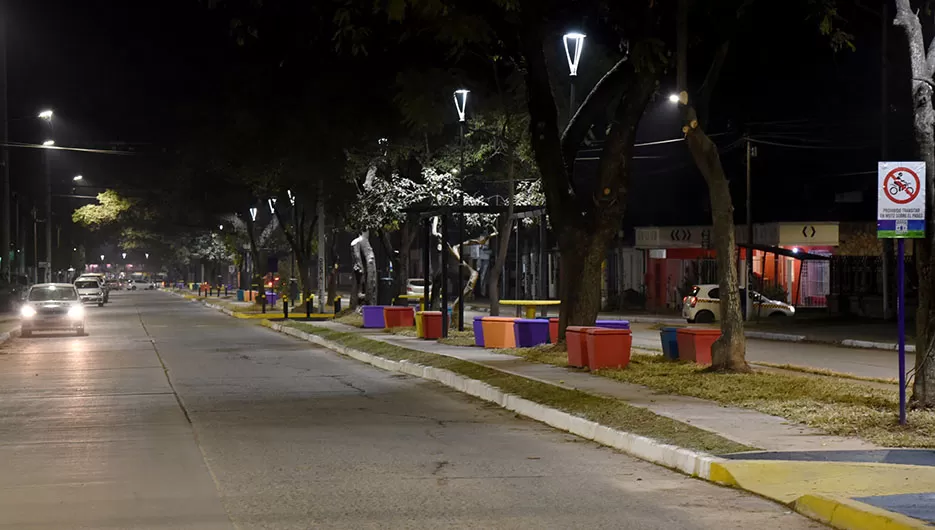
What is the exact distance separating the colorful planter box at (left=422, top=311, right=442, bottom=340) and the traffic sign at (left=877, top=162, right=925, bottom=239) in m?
19.0

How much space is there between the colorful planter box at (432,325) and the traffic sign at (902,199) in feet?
62.5

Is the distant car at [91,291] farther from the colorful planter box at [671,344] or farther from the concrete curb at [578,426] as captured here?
the colorful planter box at [671,344]

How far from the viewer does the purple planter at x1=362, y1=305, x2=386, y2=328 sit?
121 feet

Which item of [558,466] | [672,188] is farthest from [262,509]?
[672,188]

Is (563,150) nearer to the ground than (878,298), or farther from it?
farther from it

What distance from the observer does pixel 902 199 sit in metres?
12.2

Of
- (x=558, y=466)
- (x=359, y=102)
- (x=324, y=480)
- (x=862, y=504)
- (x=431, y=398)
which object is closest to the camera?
(x=862, y=504)

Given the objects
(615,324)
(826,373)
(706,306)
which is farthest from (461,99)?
(706,306)

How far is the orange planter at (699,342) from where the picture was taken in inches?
807

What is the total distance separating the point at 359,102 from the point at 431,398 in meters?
16.7

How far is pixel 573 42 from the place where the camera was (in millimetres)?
23359

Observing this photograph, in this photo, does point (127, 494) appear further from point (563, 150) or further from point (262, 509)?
point (563, 150)

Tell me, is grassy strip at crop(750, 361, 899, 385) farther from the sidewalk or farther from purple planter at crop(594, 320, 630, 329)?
the sidewalk

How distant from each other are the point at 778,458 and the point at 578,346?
9.92m
